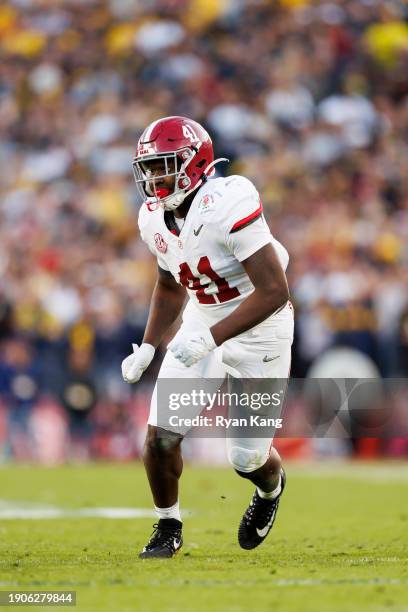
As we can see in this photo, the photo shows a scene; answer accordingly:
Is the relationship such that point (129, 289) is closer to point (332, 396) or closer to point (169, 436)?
point (332, 396)

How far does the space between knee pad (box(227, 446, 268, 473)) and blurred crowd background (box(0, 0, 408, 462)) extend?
6.46 m

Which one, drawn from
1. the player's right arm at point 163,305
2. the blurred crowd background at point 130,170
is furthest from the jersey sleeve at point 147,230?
the blurred crowd background at point 130,170

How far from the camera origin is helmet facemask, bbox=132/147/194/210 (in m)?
5.52

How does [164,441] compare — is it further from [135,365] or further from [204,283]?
[204,283]

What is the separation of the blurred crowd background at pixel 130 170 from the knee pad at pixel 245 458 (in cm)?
646

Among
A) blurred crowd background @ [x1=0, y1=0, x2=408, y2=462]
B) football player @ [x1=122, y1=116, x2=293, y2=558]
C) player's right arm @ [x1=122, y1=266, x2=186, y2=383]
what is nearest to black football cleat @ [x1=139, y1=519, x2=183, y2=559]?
football player @ [x1=122, y1=116, x2=293, y2=558]

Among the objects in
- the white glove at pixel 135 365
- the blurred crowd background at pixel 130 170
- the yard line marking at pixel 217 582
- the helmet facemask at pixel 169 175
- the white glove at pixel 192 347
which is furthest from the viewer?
the blurred crowd background at pixel 130 170

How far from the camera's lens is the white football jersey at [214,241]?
5.37 meters

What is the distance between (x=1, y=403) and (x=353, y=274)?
13.4 ft

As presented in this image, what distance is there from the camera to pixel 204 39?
16.1 meters

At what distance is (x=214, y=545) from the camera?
635cm

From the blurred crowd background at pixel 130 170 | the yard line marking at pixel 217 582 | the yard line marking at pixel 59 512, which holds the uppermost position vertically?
the yard line marking at pixel 217 582

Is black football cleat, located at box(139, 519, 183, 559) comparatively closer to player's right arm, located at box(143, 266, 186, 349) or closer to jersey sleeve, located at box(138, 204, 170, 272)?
player's right arm, located at box(143, 266, 186, 349)

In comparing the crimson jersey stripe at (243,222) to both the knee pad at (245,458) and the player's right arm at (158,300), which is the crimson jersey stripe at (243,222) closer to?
the player's right arm at (158,300)
